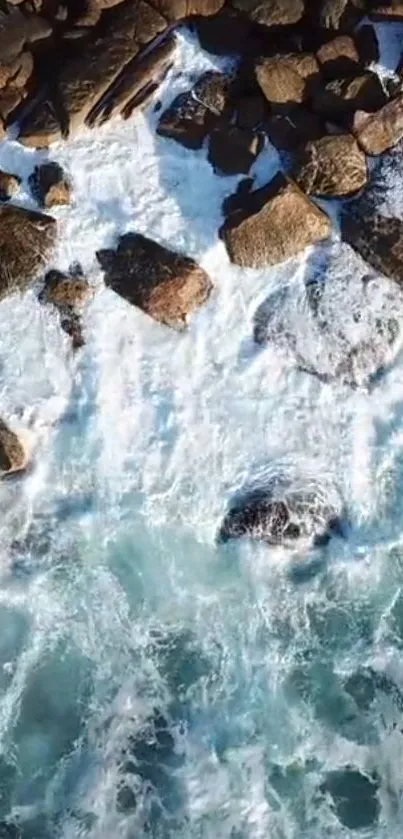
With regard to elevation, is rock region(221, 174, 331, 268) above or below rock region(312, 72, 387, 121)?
below

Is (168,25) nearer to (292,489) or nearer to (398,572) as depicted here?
(292,489)

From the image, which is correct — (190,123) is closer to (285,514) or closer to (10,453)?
(10,453)

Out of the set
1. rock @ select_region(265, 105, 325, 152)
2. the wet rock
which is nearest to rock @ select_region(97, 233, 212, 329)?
rock @ select_region(265, 105, 325, 152)

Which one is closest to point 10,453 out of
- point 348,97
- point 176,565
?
point 176,565

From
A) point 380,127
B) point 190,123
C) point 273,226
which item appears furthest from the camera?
point 190,123

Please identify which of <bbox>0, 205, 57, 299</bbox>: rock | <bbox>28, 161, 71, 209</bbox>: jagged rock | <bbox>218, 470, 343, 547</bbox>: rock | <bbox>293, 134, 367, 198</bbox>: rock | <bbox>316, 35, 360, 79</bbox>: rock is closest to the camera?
<bbox>218, 470, 343, 547</bbox>: rock

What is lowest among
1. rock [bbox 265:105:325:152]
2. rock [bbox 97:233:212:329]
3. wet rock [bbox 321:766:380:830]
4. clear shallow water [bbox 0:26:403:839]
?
wet rock [bbox 321:766:380:830]

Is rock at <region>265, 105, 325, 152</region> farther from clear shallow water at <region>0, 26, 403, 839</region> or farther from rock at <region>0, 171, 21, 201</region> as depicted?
rock at <region>0, 171, 21, 201</region>
